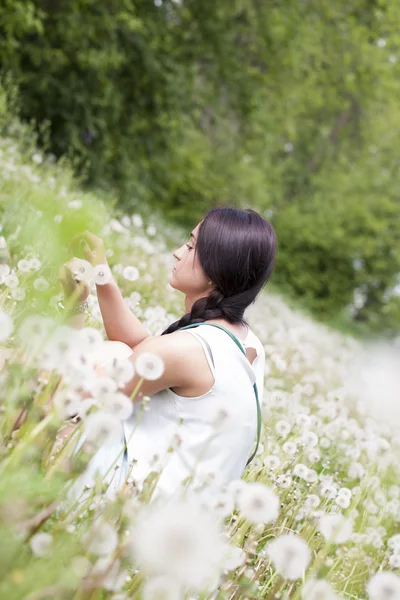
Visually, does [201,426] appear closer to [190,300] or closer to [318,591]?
[190,300]

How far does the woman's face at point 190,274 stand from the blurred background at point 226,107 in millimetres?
A: 1885

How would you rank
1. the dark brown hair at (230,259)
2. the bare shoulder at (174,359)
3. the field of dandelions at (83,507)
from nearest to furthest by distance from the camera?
the field of dandelions at (83,507) → the bare shoulder at (174,359) → the dark brown hair at (230,259)

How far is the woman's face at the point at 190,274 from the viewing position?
2.72m

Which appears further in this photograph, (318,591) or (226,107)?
(226,107)

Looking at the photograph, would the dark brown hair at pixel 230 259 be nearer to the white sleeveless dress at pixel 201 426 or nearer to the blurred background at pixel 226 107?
the white sleeveless dress at pixel 201 426

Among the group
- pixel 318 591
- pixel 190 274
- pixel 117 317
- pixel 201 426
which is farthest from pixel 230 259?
pixel 318 591

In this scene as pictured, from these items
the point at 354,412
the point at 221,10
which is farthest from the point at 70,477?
the point at 221,10

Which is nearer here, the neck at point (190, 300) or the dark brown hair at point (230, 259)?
the dark brown hair at point (230, 259)

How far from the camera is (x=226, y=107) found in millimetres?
12977

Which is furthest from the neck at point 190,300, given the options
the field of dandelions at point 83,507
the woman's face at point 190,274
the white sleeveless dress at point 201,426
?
the field of dandelions at point 83,507

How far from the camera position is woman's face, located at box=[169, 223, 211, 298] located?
2.72 meters

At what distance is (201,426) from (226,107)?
1135cm

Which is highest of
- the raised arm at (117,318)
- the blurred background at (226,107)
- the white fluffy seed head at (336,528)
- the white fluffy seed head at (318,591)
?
the white fluffy seed head at (318,591)

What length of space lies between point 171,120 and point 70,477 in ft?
36.2
